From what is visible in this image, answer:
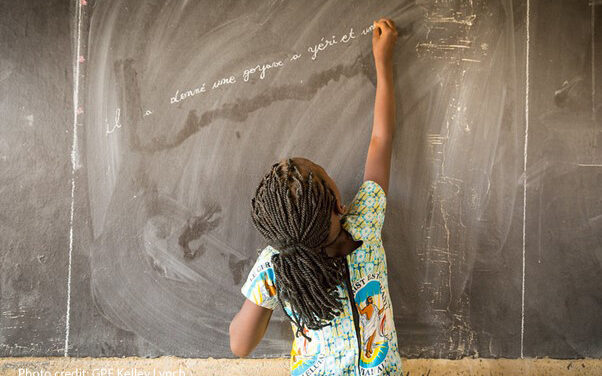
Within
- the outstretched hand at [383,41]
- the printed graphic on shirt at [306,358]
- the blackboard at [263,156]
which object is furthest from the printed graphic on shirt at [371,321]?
the outstretched hand at [383,41]

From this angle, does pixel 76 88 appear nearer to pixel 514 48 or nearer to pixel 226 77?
pixel 226 77

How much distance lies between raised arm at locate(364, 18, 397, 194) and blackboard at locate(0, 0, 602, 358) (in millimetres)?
47

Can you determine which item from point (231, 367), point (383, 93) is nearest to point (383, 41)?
point (383, 93)

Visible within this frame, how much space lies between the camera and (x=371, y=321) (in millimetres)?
1109

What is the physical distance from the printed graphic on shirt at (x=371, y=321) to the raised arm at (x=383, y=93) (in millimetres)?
443

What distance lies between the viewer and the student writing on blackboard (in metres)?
1.00

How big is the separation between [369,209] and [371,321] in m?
0.32

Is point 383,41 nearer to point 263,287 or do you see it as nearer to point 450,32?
point 450,32

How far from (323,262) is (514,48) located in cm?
114

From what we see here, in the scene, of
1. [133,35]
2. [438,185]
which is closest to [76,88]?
[133,35]

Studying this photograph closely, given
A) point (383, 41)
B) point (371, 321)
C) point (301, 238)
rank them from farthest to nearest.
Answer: point (383, 41)
point (371, 321)
point (301, 238)

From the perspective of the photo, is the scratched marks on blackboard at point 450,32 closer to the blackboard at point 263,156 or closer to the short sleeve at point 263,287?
the blackboard at point 263,156

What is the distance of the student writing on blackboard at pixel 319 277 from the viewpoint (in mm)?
995

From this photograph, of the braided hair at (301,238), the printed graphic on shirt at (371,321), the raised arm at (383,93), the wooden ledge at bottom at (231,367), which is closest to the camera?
the braided hair at (301,238)
